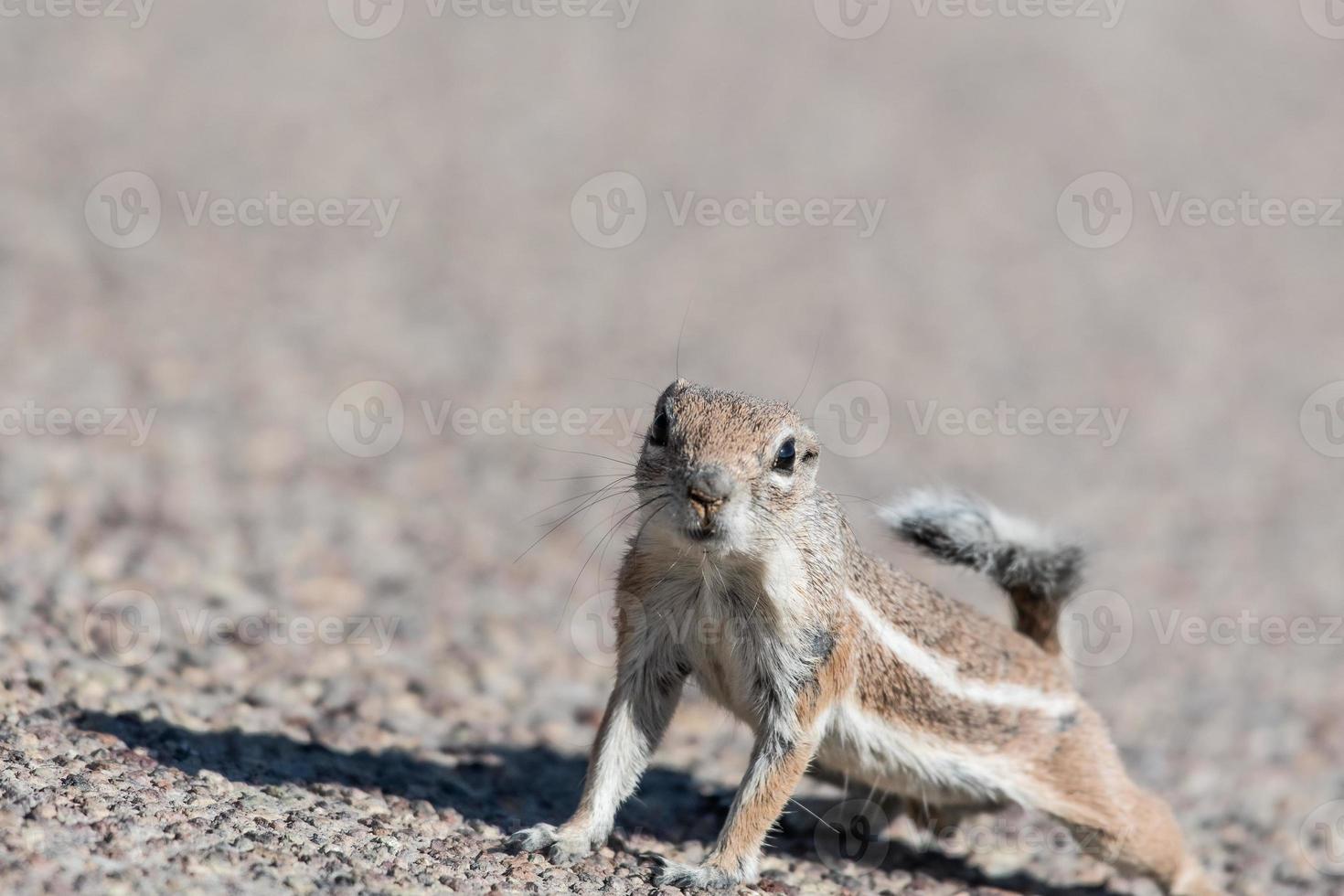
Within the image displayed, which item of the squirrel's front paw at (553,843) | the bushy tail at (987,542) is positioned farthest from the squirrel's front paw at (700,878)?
the bushy tail at (987,542)

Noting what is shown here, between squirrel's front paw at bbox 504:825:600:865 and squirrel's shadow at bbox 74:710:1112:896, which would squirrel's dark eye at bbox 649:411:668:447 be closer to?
squirrel's front paw at bbox 504:825:600:865

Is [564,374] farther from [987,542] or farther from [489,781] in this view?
[987,542]

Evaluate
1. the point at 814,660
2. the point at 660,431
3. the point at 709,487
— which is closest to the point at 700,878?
the point at 814,660

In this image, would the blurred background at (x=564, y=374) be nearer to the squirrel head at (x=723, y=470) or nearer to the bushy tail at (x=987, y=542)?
the bushy tail at (x=987, y=542)

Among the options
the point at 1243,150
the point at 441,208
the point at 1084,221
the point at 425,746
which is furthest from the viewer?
the point at 1243,150

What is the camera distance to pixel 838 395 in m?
11.8

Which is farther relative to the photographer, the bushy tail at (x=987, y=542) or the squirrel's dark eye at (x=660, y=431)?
the bushy tail at (x=987, y=542)

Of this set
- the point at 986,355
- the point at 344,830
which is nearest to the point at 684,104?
the point at 986,355

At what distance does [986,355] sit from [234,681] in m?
8.26

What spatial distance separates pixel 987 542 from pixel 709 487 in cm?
201

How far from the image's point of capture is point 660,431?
5.48 m

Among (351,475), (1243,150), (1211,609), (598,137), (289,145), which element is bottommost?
(351,475)

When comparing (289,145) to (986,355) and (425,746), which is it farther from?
(425,746)

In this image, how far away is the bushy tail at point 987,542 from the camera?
645 cm
